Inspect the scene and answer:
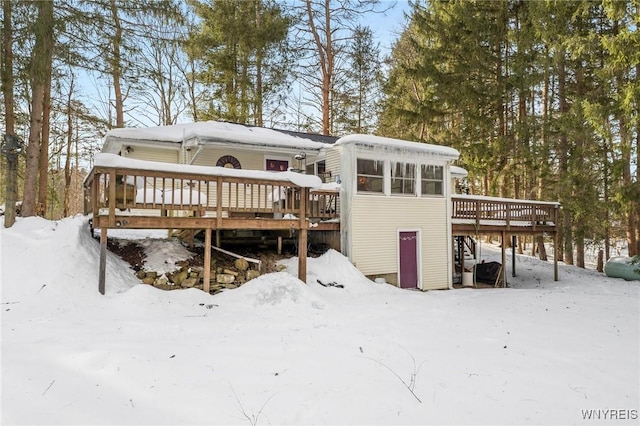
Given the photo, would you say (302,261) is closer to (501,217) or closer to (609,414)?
(609,414)

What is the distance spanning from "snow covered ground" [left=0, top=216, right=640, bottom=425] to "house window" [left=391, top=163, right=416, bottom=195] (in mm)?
3580

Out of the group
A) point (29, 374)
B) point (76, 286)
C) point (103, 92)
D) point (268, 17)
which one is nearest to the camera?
point (29, 374)

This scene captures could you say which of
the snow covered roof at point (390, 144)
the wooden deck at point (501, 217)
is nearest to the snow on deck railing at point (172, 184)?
the snow covered roof at point (390, 144)

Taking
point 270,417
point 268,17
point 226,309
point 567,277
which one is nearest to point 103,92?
point 268,17

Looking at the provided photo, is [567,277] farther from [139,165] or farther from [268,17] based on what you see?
[268,17]

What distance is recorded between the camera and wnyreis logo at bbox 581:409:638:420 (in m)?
3.29

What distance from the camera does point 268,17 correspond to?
1755 cm

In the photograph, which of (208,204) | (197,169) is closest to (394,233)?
(208,204)

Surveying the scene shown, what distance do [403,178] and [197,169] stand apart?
5.95 metres

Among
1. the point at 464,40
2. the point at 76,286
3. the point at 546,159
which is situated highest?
the point at 464,40

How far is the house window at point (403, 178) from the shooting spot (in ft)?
34.1

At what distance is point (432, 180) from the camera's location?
11016 millimetres

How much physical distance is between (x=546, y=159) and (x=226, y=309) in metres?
14.6

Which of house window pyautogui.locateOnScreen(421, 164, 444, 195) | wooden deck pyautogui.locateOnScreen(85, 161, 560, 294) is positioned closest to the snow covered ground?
Answer: wooden deck pyautogui.locateOnScreen(85, 161, 560, 294)
